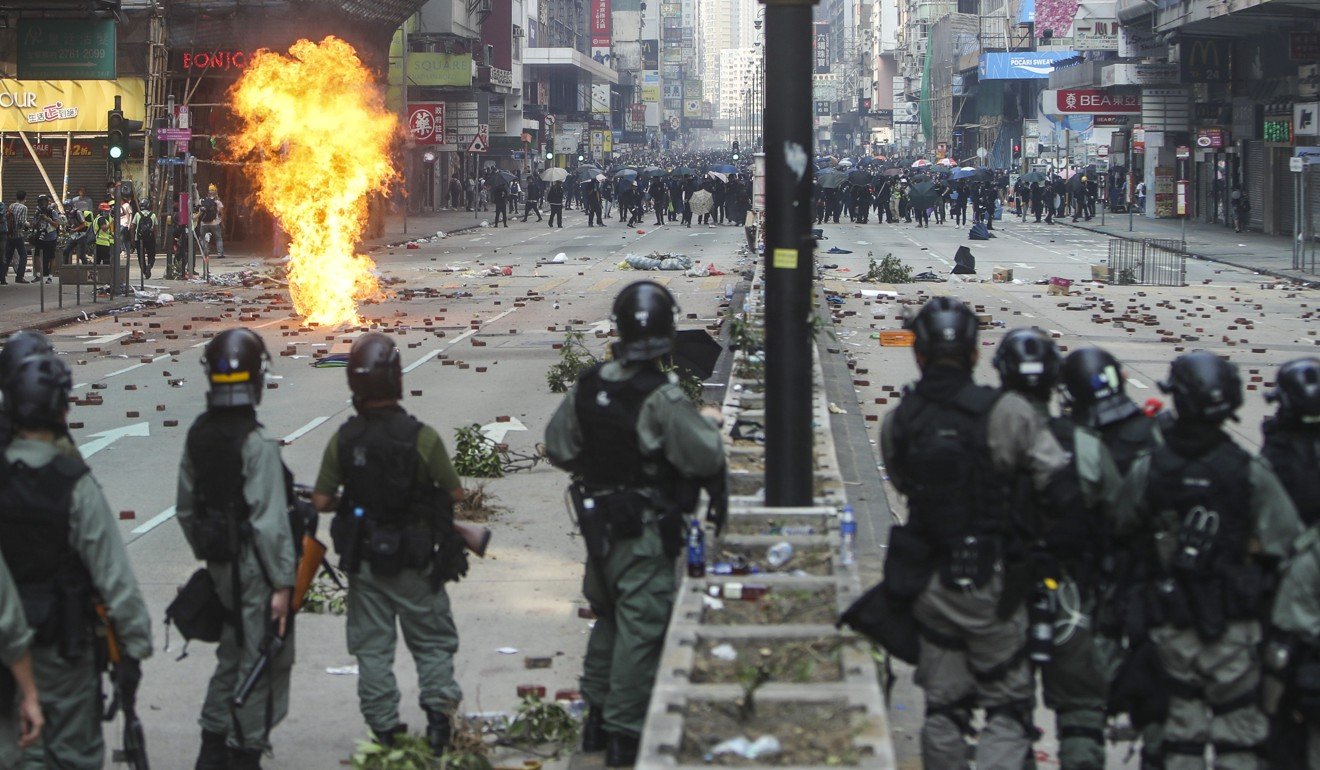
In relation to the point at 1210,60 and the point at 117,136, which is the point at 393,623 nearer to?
→ the point at 117,136

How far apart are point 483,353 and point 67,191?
74.9ft

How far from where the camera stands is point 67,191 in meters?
40.0

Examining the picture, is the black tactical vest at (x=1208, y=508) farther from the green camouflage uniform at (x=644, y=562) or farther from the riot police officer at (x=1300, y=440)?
the green camouflage uniform at (x=644, y=562)

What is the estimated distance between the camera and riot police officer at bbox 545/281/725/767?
245 inches

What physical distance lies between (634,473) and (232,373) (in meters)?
1.49

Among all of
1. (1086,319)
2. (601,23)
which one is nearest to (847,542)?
(1086,319)

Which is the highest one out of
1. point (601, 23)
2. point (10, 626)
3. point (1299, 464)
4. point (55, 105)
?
point (601, 23)

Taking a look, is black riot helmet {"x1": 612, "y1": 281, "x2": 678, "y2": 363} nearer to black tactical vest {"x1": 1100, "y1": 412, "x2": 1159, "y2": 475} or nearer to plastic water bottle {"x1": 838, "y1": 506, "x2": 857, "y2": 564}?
plastic water bottle {"x1": 838, "y1": 506, "x2": 857, "y2": 564}

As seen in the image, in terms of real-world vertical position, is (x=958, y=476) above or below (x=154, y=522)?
above

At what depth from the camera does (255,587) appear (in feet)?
19.7

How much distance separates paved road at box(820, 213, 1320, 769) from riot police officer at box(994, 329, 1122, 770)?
0.91 m

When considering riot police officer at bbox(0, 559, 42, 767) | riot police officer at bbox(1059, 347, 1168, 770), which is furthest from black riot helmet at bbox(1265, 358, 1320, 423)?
riot police officer at bbox(0, 559, 42, 767)

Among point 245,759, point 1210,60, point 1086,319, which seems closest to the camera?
point 245,759


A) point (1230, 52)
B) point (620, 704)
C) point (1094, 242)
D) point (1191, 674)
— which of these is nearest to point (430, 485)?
point (620, 704)
